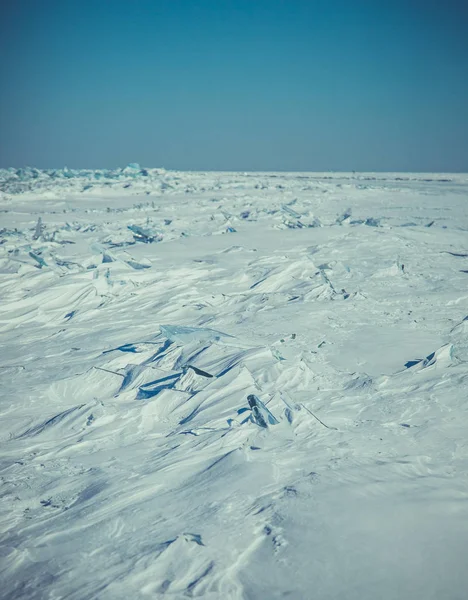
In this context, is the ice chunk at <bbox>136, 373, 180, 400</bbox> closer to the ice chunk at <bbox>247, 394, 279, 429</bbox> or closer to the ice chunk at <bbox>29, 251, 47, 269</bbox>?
the ice chunk at <bbox>247, 394, 279, 429</bbox>

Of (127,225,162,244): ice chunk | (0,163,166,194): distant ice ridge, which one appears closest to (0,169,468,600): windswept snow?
(127,225,162,244): ice chunk

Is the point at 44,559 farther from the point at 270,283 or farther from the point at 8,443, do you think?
the point at 270,283

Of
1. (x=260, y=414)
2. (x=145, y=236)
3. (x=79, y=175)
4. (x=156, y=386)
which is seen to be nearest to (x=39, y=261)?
(x=145, y=236)

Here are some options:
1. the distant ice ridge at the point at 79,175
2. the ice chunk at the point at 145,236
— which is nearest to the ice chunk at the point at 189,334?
the ice chunk at the point at 145,236

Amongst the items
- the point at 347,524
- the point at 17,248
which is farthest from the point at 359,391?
the point at 17,248

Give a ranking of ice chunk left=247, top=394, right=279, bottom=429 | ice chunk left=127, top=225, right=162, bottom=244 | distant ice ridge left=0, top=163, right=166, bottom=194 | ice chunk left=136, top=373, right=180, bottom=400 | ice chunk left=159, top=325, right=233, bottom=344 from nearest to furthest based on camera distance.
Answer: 1. ice chunk left=247, top=394, right=279, bottom=429
2. ice chunk left=136, top=373, right=180, bottom=400
3. ice chunk left=159, top=325, right=233, bottom=344
4. ice chunk left=127, top=225, right=162, bottom=244
5. distant ice ridge left=0, top=163, right=166, bottom=194

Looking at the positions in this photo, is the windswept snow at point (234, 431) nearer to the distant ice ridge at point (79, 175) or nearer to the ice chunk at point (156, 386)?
the ice chunk at point (156, 386)

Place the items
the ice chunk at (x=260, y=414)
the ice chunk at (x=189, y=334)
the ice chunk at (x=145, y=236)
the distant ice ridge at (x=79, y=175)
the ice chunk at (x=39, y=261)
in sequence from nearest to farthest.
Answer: the ice chunk at (x=260, y=414) < the ice chunk at (x=189, y=334) < the ice chunk at (x=39, y=261) < the ice chunk at (x=145, y=236) < the distant ice ridge at (x=79, y=175)
